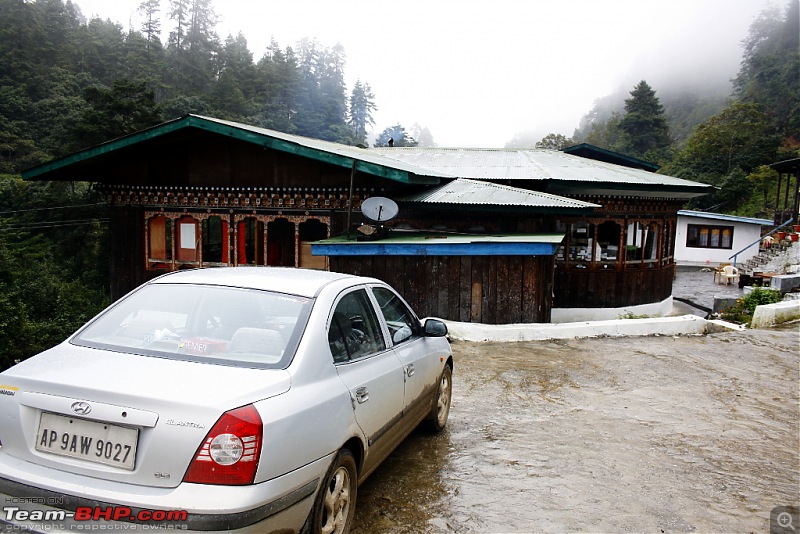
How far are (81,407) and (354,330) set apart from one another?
1606 mm

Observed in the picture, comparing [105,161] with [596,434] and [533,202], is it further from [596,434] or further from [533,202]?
[596,434]

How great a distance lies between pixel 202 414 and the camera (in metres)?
Result: 2.49

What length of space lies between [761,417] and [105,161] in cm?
1509

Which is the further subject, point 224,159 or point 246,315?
point 224,159

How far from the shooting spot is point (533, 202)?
1255cm

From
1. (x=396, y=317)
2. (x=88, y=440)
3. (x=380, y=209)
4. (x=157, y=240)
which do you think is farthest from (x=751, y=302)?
(x=88, y=440)

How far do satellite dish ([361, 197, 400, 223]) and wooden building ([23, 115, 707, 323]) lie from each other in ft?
1.72

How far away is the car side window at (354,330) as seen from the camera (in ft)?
11.1

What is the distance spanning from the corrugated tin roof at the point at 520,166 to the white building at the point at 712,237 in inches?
670

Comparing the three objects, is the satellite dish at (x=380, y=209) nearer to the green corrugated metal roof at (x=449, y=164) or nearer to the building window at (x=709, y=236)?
the green corrugated metal roof at (x=449, y=164)

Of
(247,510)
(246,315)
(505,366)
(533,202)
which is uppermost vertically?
(533,202)

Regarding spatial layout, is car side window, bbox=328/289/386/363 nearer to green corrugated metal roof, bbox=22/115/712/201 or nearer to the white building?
green corrugated metal roof, bbox=22/115/712/201

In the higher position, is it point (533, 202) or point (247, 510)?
point (533, 202)

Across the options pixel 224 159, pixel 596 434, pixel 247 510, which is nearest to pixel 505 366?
pixel 596 434
